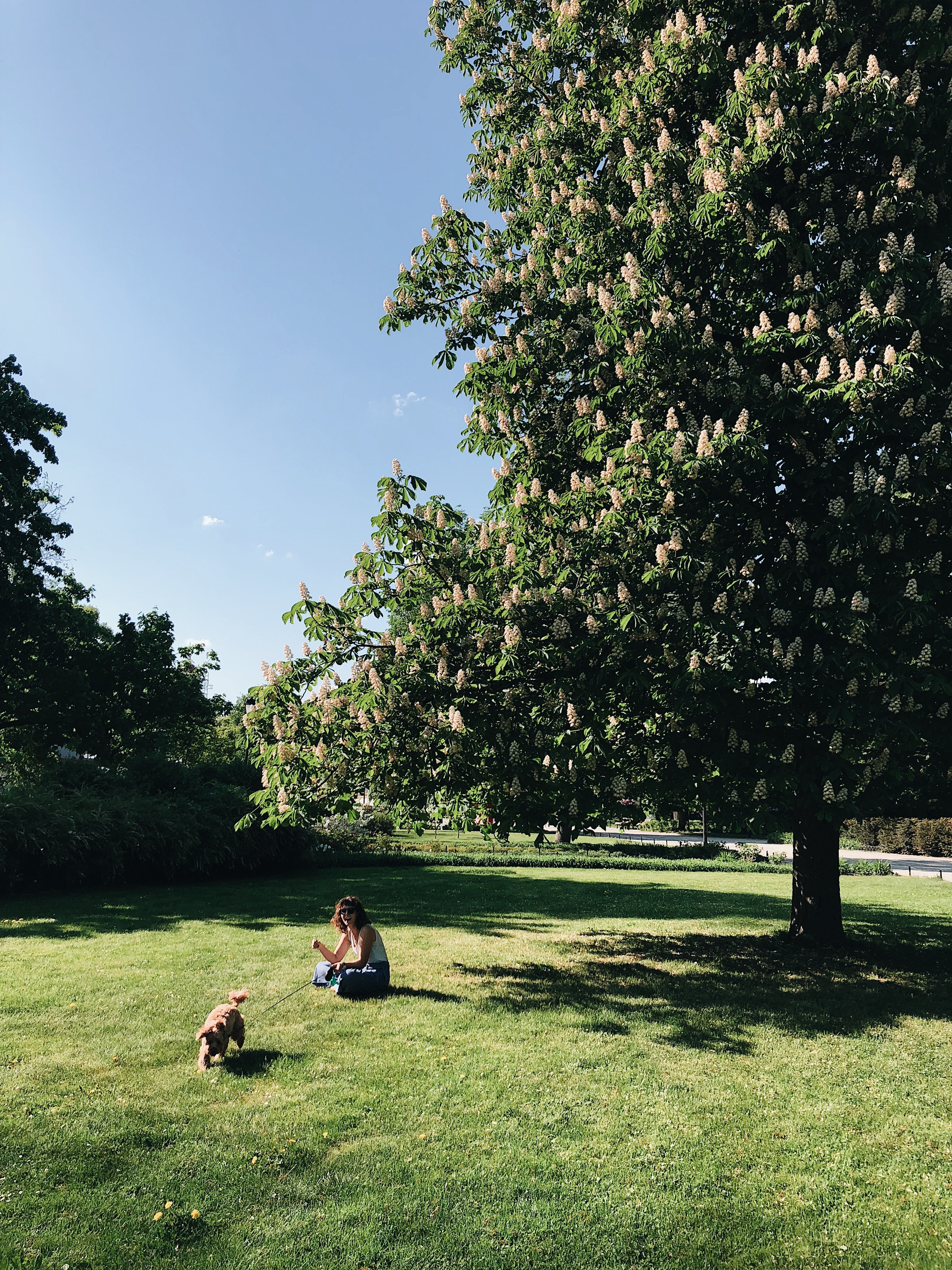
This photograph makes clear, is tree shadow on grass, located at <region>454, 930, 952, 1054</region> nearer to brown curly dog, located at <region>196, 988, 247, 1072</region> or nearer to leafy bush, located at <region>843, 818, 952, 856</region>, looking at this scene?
brown curly dog, located at <region>196, 988, 247, 1072</region>

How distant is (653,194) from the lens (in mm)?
9484

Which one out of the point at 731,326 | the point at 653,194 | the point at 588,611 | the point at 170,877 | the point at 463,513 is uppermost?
the point at 653,194

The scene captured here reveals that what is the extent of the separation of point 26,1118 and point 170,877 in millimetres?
15829

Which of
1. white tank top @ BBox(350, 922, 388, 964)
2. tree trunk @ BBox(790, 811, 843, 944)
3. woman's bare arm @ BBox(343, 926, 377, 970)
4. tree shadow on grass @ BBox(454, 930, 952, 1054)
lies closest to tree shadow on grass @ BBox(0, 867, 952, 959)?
tree trunk @ BBox(790, 811, 843, 944)

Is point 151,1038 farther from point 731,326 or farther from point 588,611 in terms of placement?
point 731,326

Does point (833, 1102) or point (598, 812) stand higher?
point (598, 812)

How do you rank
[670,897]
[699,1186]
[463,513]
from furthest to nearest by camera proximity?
[670,897], [463,513], [699,1186]

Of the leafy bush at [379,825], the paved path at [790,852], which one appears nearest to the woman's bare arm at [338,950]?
the paved path at [790,852]

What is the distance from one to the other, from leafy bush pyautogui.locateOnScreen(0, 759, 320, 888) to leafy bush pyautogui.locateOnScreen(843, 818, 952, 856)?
29952 mm

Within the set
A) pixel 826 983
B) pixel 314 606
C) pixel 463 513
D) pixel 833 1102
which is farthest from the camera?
pixel 463 513

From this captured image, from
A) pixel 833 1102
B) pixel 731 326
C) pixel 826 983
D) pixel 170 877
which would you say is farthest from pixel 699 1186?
pixel 170 877

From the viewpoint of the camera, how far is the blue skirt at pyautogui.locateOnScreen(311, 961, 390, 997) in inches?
368

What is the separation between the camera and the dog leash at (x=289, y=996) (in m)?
8.75

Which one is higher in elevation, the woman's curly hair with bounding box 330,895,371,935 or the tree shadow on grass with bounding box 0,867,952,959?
the woman's curly hair with bounding box 330,895,371,935
